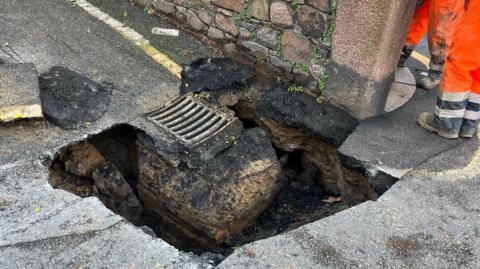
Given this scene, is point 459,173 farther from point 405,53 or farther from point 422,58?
point 422,58

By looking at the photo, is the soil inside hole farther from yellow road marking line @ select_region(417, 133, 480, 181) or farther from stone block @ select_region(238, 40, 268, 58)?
stone block @ select_region(238, 40, 268, 58)

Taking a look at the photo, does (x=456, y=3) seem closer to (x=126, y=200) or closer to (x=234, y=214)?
(x=234, y=214)

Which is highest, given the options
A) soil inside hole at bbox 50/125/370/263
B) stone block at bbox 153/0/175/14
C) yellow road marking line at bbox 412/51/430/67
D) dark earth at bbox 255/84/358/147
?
stone block at bbox 153/0/175/14

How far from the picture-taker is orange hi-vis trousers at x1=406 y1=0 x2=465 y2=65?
388 cm

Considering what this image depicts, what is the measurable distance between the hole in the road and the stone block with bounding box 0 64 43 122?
387 mm

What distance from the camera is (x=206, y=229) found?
387 centimetres

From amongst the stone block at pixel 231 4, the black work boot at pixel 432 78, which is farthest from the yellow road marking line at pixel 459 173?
the stone block at pixel 231 4

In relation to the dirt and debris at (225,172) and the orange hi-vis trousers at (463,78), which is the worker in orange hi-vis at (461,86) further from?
the dirt and debris at (225,172)

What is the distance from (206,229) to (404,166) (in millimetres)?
1519

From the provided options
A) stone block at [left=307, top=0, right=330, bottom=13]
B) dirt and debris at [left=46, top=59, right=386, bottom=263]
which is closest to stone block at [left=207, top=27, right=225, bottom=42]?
dirt and debris at [left=46, top=59, right=386, bottom=263]

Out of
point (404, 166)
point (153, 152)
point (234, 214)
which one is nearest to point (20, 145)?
point (153, 152)

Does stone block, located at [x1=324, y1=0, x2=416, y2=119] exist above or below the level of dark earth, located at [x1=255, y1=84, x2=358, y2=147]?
above

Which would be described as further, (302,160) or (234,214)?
(302,160)

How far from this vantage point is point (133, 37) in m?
5.00
